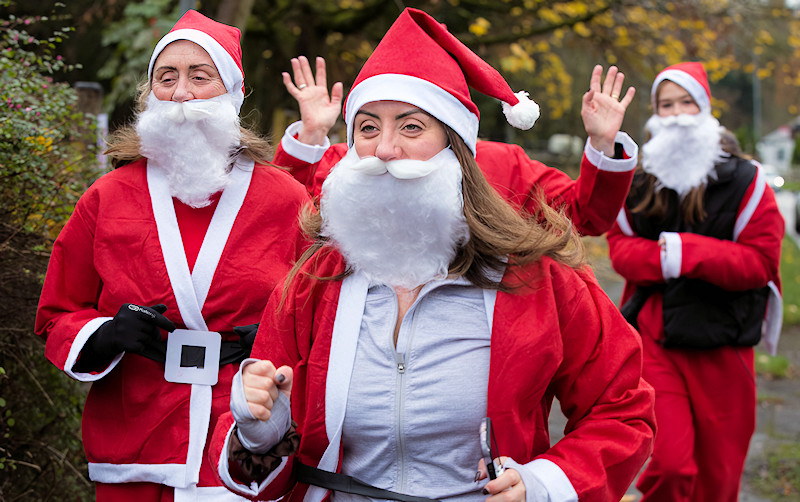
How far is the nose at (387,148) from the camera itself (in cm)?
227

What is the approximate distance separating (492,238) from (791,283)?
13.5m

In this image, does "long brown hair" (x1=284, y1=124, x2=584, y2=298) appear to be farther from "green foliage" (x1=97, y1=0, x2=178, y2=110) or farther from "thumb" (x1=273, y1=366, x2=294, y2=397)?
"green foliage" (x1=97, y1=0, x2=178, y2=110)

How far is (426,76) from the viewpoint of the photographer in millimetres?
2402

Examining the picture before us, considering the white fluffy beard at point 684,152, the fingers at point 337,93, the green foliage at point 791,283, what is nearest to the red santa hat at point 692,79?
the white fluffy beard at point 684,152

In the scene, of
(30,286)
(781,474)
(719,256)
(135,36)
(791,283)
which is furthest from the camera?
(791,283)

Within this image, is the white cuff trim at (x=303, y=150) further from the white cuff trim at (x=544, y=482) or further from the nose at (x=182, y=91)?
the white cuff trim at (x=544, y=482)

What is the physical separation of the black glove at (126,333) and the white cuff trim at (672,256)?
2598 millimetres

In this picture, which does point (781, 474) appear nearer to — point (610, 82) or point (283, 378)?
point (610, 82)

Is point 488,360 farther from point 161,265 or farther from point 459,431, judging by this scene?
point 161,265

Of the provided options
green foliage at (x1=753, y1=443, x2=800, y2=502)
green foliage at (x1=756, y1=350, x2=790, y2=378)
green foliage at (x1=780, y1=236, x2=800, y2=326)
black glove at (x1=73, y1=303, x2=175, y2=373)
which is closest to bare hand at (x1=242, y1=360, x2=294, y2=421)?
black glove at (x1=73, y1=303, x2=175, y2=373)

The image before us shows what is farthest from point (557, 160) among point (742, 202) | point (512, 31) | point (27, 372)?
point (27, 372)

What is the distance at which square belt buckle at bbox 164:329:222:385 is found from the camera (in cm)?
314

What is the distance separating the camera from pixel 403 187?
2295 mm

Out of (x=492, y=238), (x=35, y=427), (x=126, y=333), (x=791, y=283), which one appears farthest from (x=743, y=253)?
(x=791, y=283)
